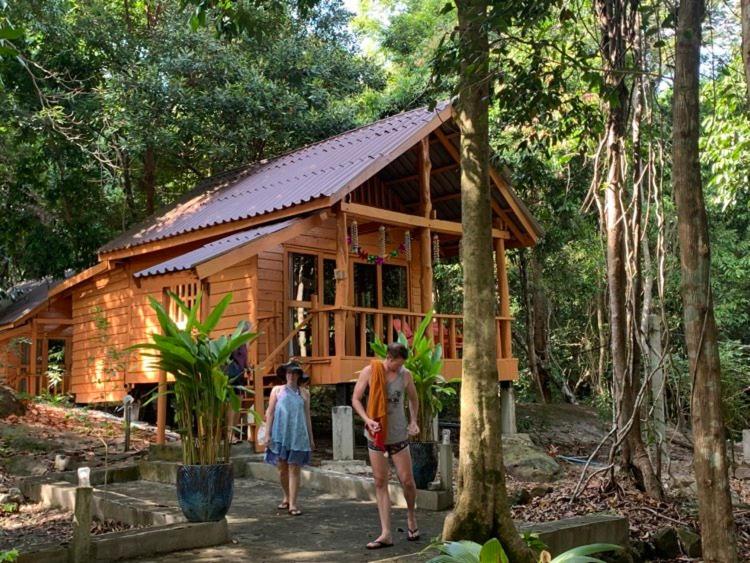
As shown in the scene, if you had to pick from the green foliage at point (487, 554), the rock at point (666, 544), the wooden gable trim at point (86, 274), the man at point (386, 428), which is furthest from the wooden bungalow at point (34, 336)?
the green foliage at point (487, 554)

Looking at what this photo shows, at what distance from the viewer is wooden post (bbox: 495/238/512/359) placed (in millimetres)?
15352

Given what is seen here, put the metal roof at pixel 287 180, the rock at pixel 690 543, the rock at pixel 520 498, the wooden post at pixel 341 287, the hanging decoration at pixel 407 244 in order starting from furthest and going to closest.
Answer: the hanging decoration at pixel 407 244 → the metal roof at pixel 287 180 → the wooden post at pixel 341 287 → the rock at pixel 520 498 → the rock at pixel 690 543

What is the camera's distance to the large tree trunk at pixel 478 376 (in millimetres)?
5355

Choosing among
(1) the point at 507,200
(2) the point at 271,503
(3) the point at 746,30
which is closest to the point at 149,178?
(1) the point at 507,200

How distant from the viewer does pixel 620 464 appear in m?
8.11

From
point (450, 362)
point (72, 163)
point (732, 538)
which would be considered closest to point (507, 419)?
point (450, 362)

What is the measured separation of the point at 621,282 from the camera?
8211 mm

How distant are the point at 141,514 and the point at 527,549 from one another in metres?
3.83

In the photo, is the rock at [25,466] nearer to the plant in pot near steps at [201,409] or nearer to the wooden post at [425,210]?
the plant in pot near steps at [201,409]

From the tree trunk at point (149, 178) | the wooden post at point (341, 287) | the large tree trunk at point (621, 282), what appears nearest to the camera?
the large tree trunk at point (621, 282)

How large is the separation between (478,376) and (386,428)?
42.1 inches

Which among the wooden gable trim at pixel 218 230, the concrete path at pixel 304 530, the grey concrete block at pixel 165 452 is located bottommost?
the concrete path at pixel 304 530

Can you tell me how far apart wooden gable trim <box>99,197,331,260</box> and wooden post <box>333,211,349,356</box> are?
0.59 m

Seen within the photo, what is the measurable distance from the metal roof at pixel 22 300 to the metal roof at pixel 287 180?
4.38 m
